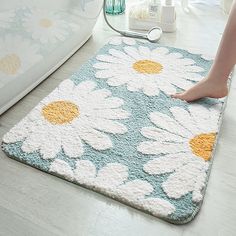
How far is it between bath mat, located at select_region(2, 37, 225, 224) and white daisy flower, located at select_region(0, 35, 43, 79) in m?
0.13

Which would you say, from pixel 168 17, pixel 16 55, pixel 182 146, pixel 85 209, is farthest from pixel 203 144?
pixel 168 17

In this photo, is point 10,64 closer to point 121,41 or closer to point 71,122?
point 71,122

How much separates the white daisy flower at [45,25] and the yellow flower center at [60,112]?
22 centimetres

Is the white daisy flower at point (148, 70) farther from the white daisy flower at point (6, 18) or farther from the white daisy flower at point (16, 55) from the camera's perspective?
the white daisy flower at point (6, 18)

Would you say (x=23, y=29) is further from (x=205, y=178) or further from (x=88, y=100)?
(x=205, y=178)

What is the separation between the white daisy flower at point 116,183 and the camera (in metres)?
0.72

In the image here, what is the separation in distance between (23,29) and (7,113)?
0.27m

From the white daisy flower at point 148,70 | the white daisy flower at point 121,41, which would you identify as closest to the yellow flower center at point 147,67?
the white daisy flower at point 148,70

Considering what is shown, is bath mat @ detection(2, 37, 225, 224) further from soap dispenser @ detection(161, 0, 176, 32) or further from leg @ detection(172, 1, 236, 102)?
soap dispenser @ detection(161, 0, 176, 32)

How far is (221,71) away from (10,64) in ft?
2.04

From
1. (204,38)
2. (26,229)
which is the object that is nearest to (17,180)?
(26,229)

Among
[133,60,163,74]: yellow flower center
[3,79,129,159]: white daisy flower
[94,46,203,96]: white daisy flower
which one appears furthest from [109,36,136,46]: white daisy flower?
[3,79,129,159]: white daisy flower

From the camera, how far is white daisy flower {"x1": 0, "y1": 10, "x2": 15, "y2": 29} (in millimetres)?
838

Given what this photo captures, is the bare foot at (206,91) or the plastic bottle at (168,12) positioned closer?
the bare foot at (206,91)
